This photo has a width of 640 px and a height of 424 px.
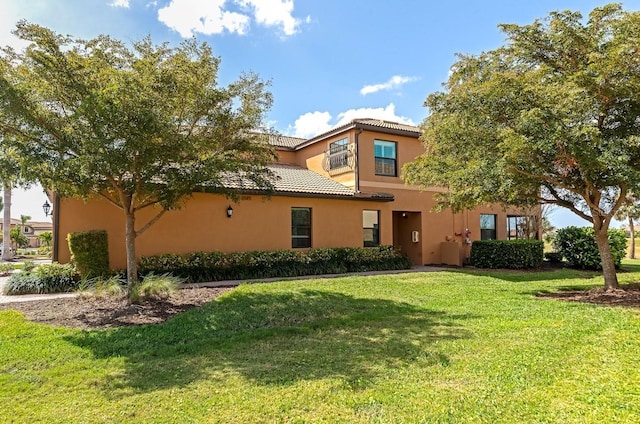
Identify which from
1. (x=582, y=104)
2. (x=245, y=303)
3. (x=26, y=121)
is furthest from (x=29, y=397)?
(x=582, y=104)

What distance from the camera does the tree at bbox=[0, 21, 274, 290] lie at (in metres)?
6.84

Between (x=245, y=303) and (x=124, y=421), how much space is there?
4.98m

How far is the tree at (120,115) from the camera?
6836 millimetres

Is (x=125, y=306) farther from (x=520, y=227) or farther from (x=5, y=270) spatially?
(x=520, y=227)

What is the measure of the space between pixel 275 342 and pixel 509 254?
45.5 feet

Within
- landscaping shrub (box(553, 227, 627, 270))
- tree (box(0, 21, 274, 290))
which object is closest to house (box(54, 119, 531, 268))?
landscaping shrub (box(553, 227, 627, 270))

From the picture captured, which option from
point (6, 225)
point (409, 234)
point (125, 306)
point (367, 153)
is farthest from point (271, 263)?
point (6, 225)

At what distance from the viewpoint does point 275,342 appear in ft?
20.2

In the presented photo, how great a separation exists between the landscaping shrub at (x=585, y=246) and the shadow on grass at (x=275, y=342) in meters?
12.3

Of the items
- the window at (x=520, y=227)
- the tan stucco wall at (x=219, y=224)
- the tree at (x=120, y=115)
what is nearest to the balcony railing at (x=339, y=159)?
the tan stucco wall at (x=219, y=224)

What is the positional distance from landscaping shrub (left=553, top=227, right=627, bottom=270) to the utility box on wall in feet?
15.0

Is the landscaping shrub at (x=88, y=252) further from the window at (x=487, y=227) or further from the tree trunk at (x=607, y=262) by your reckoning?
the window at (x=487, y=227)

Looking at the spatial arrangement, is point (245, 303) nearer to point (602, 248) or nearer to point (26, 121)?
point (26, 121)

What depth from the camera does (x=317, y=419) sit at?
3572 mm
